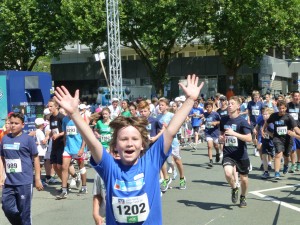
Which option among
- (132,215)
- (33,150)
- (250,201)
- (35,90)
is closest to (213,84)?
(35,90)

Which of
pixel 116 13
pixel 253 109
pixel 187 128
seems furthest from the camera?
pixel 116 13

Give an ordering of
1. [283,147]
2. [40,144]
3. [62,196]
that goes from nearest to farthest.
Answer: [62,196], [283,147], [40,144]

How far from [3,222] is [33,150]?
Answer: 1.96 meters

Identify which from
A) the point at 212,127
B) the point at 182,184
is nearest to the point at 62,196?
the point at 182,184

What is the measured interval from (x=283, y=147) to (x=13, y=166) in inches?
266

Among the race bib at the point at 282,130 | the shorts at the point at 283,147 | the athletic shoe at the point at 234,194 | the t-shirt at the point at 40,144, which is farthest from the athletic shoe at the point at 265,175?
the t-shirt at the point at 40,144

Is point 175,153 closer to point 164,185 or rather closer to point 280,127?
point 164,185

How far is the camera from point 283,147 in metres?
11.6

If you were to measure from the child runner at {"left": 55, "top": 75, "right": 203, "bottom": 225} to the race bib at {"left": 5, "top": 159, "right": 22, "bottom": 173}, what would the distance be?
3259 mm

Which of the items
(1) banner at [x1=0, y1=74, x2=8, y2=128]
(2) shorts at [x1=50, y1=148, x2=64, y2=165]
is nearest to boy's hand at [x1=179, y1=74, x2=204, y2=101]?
(2) shorts at [x1=50, y1=148, x2=64, y2=165]

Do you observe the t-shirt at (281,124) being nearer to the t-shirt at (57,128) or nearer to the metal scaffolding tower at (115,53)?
the t-shirt at (57,128)

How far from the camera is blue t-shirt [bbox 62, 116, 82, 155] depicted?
398 inches

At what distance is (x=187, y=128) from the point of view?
20531 millimetres

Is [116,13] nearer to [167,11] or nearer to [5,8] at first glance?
[167,11]
